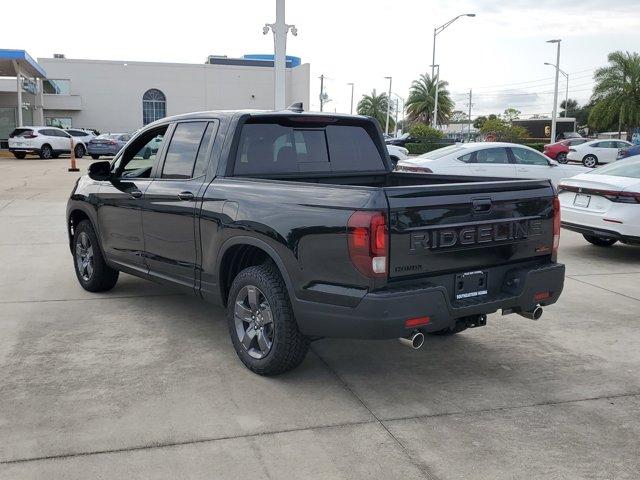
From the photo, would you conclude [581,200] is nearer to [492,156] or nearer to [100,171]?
[492,156]

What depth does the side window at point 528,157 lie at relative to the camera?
46.5 feet

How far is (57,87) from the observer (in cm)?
6059

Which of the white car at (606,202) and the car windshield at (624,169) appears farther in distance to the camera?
the car windshield at (624,169)

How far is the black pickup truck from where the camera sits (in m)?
3.92

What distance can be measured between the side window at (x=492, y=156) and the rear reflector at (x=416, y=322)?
10448mm

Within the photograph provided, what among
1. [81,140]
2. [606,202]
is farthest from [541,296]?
[81,140]

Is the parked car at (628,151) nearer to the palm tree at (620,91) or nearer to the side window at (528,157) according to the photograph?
the side window at (528,157)

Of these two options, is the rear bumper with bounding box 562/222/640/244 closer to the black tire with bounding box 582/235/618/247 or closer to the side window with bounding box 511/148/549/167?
the black tire with bounding box 582/235/618/247

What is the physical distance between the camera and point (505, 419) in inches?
159

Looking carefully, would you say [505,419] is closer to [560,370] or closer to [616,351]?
[560,370]

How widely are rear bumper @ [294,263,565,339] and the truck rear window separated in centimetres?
143

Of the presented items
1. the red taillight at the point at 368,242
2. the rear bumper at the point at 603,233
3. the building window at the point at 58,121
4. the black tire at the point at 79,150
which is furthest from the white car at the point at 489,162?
the building window at the point at 58,121

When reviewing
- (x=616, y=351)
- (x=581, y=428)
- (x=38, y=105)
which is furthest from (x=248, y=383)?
(x=38, y=105)

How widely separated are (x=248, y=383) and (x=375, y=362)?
1023 mm
